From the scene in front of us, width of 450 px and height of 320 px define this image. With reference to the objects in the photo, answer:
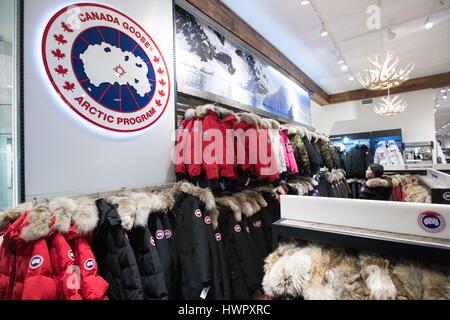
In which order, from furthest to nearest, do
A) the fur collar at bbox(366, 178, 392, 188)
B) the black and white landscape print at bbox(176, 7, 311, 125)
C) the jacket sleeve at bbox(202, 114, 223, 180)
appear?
1. the fur collar at bbox(366, 178, 392, 188)
2. the black and white landscape print at bbox(176, 7, 311, 125)
3. the jacket sleeve at bbox(202, 114, 223, 180)

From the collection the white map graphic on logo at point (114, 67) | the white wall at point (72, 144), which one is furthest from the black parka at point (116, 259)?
the white map graphic on logo at point (114, 67)

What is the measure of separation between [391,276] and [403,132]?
730cm

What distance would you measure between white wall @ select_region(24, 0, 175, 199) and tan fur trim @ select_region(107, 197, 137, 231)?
1.07ft

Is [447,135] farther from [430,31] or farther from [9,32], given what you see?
[9,32]

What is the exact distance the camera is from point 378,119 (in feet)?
22.0

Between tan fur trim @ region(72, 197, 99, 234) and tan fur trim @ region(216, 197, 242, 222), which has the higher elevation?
tan fur trim @ region(72, 197, 99, 234)

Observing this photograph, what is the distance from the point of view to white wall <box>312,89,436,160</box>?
6.11 meters

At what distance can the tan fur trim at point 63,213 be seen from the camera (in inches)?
42.7

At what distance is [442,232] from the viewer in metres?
0.71

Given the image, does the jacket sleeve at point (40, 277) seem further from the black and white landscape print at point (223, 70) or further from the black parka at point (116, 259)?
the black and white landscape print at point (223, 70)

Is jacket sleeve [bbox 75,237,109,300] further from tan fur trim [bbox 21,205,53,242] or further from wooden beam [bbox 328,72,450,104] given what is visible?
wooden beam [bbox 328,72,450,104]

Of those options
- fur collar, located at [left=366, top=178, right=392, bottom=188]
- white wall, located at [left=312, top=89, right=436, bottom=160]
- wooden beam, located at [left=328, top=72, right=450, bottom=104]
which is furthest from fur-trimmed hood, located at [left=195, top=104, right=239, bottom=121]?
wooden beam, located at [left=328, top=72, right=450, bottom=104]

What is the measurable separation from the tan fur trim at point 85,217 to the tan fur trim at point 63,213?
2 cm

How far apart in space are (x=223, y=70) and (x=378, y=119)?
593 centimetres
